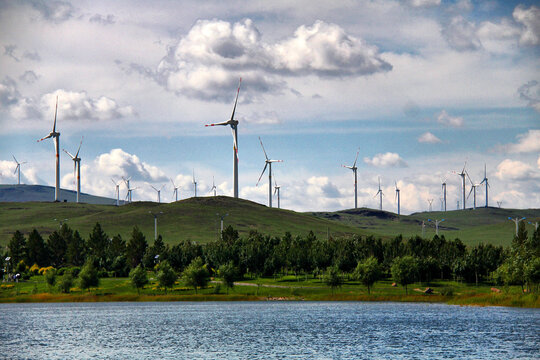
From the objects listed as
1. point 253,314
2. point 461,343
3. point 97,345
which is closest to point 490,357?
point 461,343

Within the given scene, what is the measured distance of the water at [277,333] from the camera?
329 ft

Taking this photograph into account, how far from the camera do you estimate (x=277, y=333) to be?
415ft

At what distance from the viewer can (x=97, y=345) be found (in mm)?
112375

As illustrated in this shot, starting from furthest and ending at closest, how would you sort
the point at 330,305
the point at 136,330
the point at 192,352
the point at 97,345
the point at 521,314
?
the point at 330,305 < the point at 521,314 < the point at 136,330 < the point at 97,345 < the point at 192,352

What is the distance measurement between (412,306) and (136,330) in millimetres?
79855

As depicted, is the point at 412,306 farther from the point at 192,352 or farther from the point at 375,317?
the point at 192,352

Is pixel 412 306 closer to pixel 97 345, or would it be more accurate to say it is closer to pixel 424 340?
pixel 424 340

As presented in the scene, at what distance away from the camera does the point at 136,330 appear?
13538 centimetres

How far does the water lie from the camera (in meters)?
100

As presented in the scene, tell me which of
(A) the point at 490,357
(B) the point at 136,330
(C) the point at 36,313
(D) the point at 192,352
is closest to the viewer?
(A) the point at 490,357

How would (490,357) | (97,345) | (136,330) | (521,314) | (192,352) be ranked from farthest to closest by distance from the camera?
(521,314) → (136,330) → (97,345) → (192,352) → (490,357)

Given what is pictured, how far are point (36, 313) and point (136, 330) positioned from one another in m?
57.6

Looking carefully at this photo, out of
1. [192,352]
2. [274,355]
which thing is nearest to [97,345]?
[192,352]

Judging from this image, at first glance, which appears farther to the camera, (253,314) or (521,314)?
(253,314)
